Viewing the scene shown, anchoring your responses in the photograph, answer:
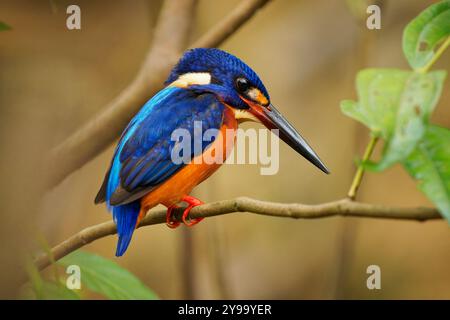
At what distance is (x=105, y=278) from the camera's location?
3.85 feet

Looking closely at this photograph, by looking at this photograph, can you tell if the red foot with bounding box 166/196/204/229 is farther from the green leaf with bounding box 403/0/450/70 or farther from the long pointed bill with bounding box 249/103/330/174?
the green leaf with bounding box 403/0/450/70

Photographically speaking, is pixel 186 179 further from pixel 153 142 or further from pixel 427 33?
pixel 427 33

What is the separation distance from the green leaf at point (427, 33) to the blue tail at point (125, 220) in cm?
62

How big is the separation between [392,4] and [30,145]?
4.30 feet

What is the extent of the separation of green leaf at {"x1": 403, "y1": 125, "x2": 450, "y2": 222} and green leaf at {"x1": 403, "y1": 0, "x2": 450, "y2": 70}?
0.11m

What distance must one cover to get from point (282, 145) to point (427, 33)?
38.4 inches

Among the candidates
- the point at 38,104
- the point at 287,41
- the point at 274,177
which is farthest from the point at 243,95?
the point at 287,41

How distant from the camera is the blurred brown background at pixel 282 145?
5.80ft

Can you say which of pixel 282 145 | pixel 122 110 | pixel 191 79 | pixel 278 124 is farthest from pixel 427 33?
pixel 282 145

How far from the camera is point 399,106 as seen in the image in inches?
27.2

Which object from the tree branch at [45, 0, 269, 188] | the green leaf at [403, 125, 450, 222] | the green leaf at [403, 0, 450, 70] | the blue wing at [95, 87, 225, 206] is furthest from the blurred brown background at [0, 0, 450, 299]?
the green leaf at [403, 125, 450, 222]

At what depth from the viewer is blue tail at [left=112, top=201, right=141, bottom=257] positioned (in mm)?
1182

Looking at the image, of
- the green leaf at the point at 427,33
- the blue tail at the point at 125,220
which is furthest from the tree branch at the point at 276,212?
the green leaf at the point at 427,33

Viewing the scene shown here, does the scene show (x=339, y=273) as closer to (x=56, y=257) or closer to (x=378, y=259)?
(x=378, y=259)
